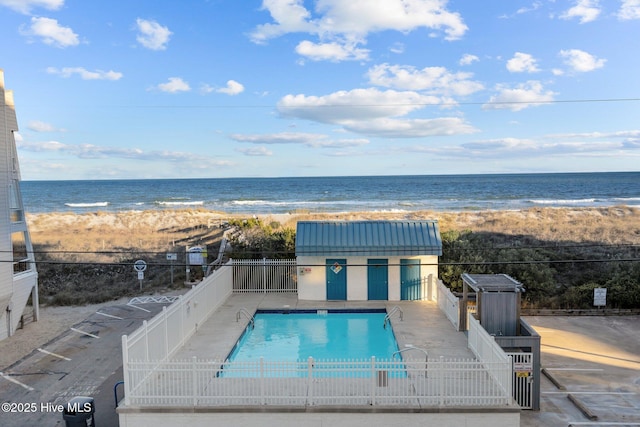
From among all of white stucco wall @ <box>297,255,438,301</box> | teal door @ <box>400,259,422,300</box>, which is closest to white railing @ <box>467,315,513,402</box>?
teal door @ <box>400,259,422,300</box>

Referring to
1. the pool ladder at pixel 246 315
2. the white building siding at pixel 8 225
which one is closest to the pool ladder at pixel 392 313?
the pool ladder at pixel 246 315

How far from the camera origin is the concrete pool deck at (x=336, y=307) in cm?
1204

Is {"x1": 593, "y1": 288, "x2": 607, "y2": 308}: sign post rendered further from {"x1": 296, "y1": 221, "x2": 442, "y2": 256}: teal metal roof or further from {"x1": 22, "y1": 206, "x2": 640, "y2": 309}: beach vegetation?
{"x1": 296, "y1": 221, "x2": 442, "y2": 256}: teal metal roof

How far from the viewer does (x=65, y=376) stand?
11930 millimetres

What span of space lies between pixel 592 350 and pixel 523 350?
4.58 metres

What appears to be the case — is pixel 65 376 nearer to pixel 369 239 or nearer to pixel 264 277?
pixel 264 277

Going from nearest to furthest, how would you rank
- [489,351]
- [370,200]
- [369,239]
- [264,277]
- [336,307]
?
[489,351], [336,307], [369,239], [264,277], [370,200]

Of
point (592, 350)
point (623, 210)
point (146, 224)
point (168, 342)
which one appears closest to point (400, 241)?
point (592, 350)

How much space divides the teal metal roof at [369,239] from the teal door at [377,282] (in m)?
0.74

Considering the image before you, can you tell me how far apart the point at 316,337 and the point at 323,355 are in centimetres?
147

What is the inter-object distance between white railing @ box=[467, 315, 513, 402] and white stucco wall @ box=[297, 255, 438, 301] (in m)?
5.47

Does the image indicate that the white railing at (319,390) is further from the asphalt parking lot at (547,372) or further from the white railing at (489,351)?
the asphalt parking lot at (547,372)

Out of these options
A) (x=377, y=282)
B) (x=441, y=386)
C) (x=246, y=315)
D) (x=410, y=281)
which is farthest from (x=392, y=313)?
(x=441, y=386)

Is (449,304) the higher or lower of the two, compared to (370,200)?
lower
